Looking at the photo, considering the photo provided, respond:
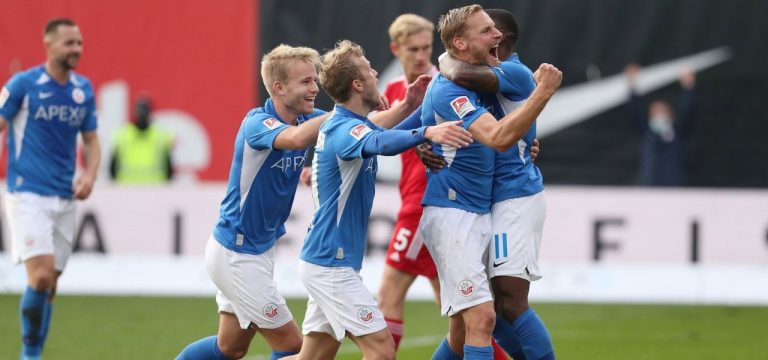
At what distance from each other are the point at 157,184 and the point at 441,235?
8.71 meters

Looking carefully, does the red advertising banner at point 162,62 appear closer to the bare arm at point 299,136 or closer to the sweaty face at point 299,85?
the sweaty face at point 299,85

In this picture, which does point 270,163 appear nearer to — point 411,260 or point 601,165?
point 411,260

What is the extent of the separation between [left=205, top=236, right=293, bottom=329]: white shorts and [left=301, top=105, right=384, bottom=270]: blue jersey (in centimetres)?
40

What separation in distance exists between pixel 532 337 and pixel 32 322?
3.83m

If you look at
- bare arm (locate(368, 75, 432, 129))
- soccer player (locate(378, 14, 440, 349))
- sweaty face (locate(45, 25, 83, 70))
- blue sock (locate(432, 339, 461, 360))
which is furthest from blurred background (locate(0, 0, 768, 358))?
bare arm (locate(368, 75, 432, 129))

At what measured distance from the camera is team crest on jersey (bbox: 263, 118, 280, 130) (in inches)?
265

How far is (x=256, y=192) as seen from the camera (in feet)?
22.9

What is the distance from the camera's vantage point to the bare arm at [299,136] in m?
6.53

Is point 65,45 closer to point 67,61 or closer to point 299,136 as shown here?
point 67,61

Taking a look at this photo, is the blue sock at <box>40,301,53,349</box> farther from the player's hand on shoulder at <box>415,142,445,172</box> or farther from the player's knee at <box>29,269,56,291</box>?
the player's hand on shoulder at <box>415,142,445,172</box>

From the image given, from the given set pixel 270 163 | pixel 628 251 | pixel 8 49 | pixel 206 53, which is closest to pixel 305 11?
pixel 206 53

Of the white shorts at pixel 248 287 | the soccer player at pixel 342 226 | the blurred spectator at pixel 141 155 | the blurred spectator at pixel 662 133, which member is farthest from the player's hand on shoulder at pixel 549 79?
the blurred spectator at pixel 141 155

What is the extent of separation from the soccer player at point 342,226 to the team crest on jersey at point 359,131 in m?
0.04

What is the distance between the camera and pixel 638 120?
1541 centimetres
